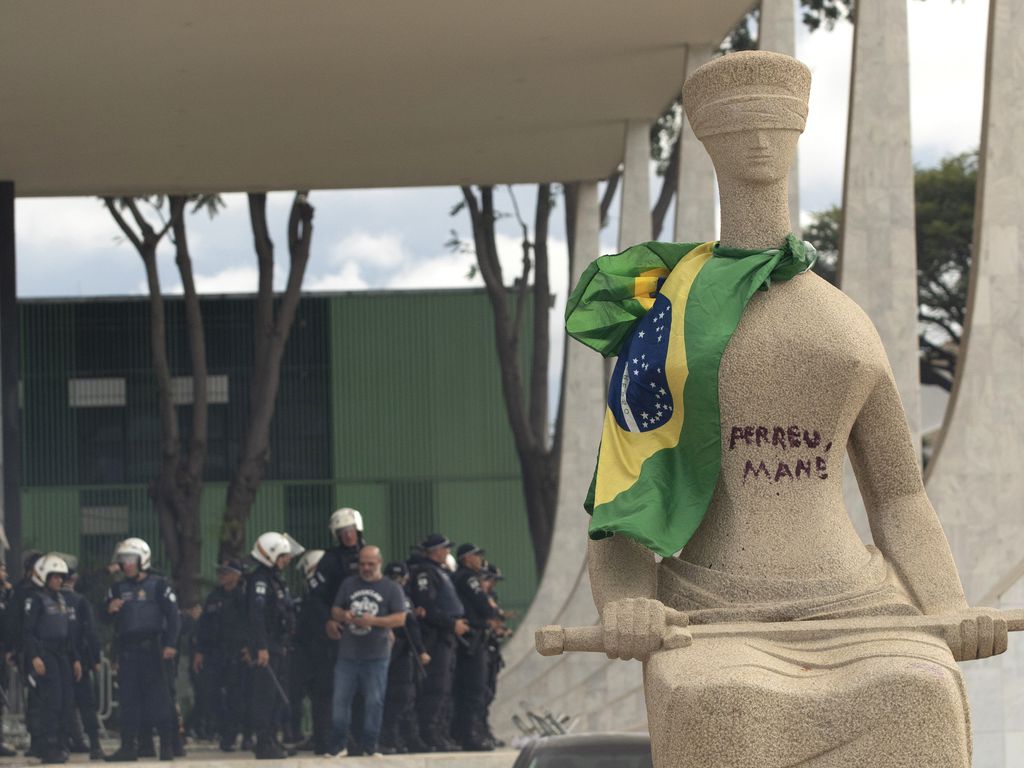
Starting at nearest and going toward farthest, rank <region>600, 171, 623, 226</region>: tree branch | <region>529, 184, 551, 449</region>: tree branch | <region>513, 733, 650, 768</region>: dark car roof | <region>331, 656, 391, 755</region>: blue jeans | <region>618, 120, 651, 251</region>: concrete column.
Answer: <region>513, 733, 650, 768</region>: dark car roof
<region>331, 656, 391, 755</region>: blue jeans
<region>618, 120, 651, 251</region>: concrete column
<region>600, 171, 623, 226</region>: tree branch
<region>529, 184, 551, 449</region>: tree branch

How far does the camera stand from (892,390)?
530cm

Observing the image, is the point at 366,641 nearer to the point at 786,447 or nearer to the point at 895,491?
the point at 895,491

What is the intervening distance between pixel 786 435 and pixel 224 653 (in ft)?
40.2

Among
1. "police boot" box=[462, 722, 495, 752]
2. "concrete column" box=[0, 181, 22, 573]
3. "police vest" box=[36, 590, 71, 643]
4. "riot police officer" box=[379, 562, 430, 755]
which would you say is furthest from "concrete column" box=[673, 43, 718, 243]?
"concrete column" box=[0, 181, 22, 573]

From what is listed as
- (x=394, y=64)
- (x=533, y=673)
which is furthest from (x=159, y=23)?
(x=533, y=673)

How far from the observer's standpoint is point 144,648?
15.9m

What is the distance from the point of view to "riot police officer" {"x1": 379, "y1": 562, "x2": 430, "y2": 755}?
52.0 feet

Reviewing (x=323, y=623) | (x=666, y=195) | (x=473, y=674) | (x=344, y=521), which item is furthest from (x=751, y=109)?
(x=666, y=195)

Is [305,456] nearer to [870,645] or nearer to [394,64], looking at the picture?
[394,64]

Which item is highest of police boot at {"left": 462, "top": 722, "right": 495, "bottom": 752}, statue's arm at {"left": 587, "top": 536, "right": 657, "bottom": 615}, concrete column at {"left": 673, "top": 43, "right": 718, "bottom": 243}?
concrete column at {"left": 673, "top": 43, "right": 718, "bottom": 243}

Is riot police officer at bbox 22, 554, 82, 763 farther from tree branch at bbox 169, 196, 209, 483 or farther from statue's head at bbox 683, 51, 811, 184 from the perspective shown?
statue's head at bbox 683, 51, 811, 184

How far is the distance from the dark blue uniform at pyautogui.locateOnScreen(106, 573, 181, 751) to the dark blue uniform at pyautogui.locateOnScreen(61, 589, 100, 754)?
15.7 inches

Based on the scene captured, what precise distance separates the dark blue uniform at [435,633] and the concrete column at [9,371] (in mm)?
8091

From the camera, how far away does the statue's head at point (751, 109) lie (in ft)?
17.2
